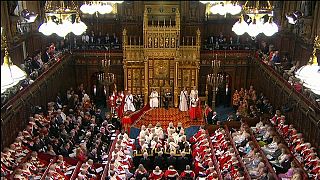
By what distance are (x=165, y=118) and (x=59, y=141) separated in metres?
6.83

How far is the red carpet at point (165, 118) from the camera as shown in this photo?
74.3 ft

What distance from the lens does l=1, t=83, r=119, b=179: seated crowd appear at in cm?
1520

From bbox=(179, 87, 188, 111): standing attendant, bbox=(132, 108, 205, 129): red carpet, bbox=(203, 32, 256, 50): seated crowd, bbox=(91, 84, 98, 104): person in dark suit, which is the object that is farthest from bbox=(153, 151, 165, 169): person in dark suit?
bbox=(203, 32, 256, 50): seated crowd

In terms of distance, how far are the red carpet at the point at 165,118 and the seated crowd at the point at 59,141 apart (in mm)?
1878

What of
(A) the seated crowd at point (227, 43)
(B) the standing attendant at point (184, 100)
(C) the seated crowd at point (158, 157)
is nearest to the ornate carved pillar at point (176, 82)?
(B) the standing attendant at point (184, 100)

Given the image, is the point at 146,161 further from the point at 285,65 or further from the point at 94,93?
the point at 94,93

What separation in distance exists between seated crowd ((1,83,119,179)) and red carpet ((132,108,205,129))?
1.88m

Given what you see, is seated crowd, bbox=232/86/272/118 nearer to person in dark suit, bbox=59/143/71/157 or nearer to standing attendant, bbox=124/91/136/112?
standing attendant, bbox=124/91/136/112

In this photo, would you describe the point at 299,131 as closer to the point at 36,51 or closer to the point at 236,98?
the point at 236,98

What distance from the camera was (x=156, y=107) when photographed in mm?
24344

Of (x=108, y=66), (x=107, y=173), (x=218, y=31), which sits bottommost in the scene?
(x=107, y=173)

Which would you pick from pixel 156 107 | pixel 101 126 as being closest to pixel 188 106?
pixel 156 107

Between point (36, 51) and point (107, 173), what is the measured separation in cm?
1144

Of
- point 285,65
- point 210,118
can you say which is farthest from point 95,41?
point 285,65
